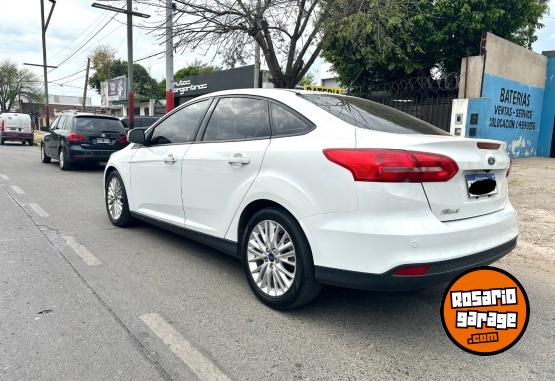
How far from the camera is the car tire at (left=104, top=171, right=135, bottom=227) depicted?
5.60m

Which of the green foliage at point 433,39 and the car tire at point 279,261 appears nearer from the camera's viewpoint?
the car tire at point 279,261

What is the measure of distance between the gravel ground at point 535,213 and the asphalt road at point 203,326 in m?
0.32

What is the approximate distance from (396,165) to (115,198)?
422cm

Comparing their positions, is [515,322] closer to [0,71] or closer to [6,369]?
[6,369]

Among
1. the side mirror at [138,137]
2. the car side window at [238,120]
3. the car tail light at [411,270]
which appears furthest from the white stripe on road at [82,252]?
the car tail light at [411,270]

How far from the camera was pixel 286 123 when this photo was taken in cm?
344

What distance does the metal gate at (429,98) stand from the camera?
13.0 meters

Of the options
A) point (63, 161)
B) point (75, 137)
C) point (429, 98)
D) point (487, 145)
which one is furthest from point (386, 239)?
point (429, 98)

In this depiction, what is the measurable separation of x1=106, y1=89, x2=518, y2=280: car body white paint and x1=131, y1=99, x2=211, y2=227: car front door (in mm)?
792

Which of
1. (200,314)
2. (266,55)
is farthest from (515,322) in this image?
(266,55)

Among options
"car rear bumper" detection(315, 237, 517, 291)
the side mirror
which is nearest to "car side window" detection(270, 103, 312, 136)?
"car rear bumper" detection(315, 237, 517, 291)

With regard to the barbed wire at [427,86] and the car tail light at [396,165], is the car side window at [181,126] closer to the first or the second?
the car tail light at [396,165]

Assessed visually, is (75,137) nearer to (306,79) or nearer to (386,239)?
(386,239)

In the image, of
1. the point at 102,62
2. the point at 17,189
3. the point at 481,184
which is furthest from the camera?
the point at 102,62
